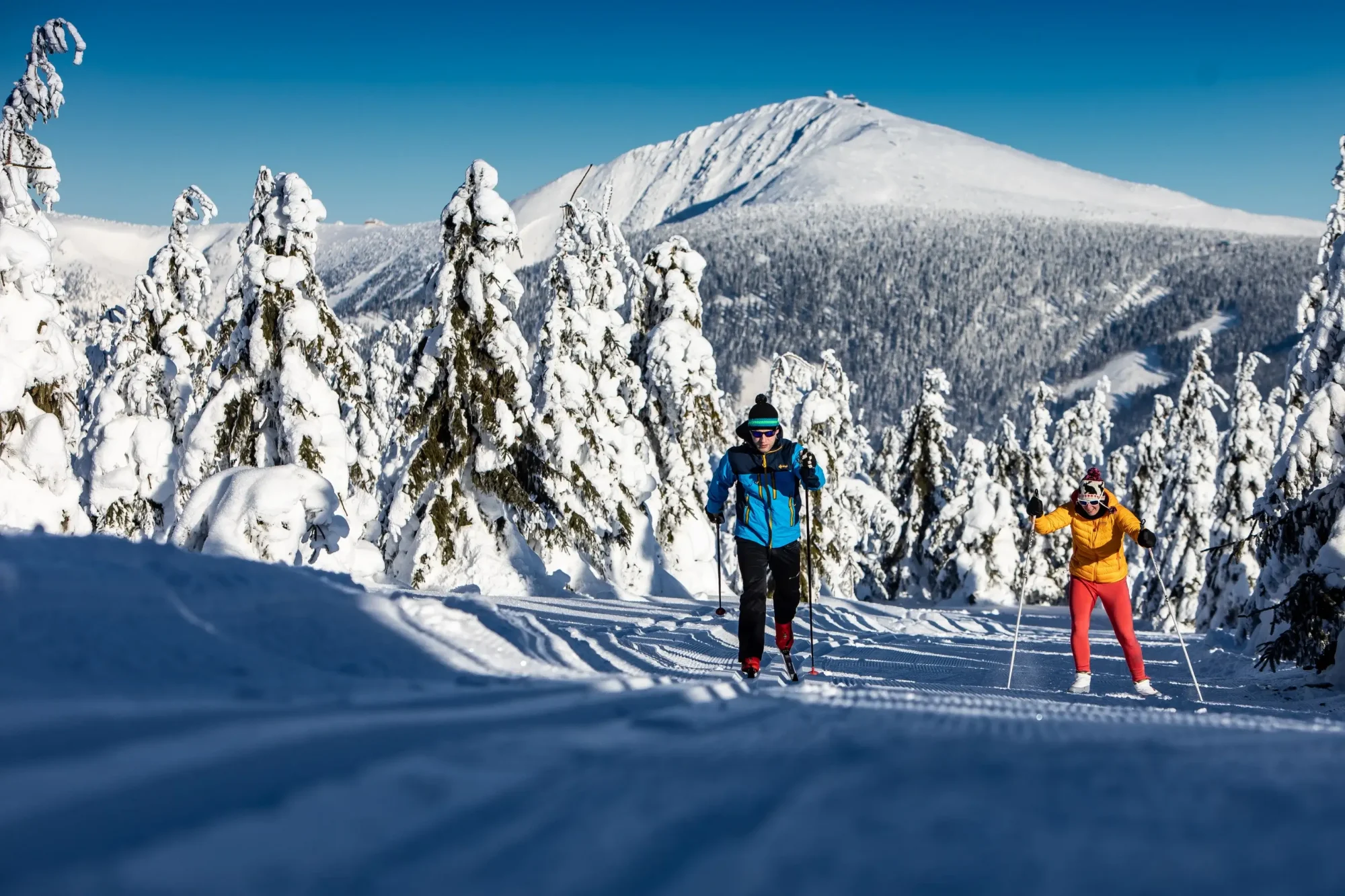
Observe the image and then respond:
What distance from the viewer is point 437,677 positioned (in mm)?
5449

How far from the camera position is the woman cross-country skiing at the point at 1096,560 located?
8.32 m

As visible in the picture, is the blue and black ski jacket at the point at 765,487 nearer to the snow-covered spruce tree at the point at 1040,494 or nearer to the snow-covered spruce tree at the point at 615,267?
the snow-covered spruce tree at the point at 615,267

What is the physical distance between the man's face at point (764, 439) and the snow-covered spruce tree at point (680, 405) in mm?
16245

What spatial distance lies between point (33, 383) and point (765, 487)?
12.5m

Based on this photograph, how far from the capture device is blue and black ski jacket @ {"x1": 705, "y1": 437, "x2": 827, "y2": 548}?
7.71 m

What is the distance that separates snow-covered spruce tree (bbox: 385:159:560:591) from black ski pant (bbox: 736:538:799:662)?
1011cm

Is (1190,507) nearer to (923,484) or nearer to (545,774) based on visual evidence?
(923,484)

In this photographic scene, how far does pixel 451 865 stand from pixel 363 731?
127 cm

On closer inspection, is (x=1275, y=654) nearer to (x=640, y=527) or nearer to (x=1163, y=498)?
(x=640, y=527)

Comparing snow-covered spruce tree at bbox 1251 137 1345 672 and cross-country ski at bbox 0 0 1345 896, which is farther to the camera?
snow-covered spruce tree at bbox 1251 137 1345 672

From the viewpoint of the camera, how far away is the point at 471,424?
59.1ft

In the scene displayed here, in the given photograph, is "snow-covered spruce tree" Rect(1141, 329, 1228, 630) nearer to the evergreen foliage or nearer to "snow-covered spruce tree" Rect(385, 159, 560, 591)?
"snow-covered spruce tree" Rect(385, 159, 560, 591)

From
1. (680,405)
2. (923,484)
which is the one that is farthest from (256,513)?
(923,484)

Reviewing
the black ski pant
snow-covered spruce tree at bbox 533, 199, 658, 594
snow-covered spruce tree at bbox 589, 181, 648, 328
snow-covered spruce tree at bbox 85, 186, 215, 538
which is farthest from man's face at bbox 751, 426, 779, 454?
snow-covered spruce tree at bbox 589, 181, 648, 328
